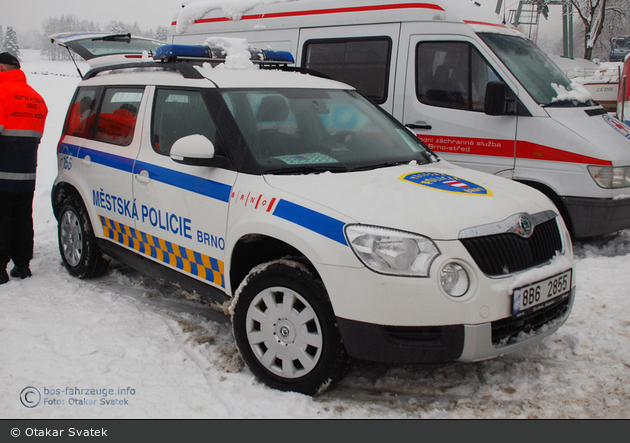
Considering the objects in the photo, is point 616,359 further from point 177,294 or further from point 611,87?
point 611,87

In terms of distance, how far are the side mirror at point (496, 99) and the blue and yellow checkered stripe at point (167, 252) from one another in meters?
3.31

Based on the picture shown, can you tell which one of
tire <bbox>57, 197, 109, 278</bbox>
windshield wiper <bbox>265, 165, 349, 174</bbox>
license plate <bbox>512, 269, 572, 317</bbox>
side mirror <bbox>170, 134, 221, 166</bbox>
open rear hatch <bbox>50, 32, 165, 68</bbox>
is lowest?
tire <bbox>57, 197, 109, 278</bbox>

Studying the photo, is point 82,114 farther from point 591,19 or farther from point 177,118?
point 591,19

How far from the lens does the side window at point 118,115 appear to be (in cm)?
430

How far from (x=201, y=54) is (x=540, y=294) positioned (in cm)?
299

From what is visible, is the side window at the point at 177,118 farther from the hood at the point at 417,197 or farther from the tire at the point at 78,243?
the tire at the point at 78,243

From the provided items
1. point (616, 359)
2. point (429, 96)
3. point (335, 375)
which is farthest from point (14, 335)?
point (429, 96)

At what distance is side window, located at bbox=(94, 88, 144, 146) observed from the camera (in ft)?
14.1

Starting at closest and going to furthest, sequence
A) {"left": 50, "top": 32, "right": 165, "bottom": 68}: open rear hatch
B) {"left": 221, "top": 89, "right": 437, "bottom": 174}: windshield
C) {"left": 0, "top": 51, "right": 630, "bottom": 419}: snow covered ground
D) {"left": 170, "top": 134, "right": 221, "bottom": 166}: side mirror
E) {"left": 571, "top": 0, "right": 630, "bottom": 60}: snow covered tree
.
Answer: {"left": 0, "top": 51, "right": 630, "bottom": 419}: snow covered ground
{"left": 170, "top": 134, "right": 221, "bottom": 166}: side mirror
{"left": 221, "top": 89, "right": 437, "bottom": 174}: windshield
{"left": 50, "top": 32, "right": 165, "bottom": 68}: open rear hatch
{"left": 571, "top": 0, "right": 630, "bottom": 60}: snow covered tree

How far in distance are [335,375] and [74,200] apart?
3.08 meters

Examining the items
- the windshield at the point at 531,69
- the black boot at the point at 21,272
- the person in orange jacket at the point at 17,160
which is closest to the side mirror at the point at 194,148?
the person in orange jacket at the point at 17,160

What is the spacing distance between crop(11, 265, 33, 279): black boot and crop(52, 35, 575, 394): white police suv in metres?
0.85

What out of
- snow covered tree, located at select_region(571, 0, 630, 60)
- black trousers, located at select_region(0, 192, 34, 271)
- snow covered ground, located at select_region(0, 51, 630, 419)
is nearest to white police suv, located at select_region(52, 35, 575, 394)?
snow covered ground, located at select_region(0, 51, 630, 419)

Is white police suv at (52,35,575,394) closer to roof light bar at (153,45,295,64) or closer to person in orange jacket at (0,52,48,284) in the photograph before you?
roof light bar at (153,45,295,64)
